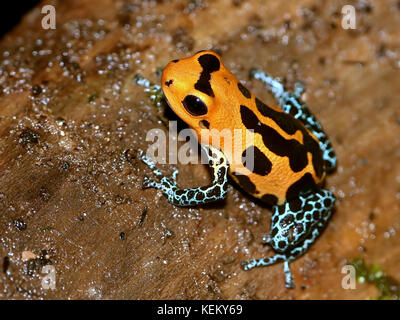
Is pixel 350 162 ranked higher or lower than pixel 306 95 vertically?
lower

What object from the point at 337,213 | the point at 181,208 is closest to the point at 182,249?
the point at 181,208

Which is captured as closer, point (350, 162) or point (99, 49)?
point (99, 49)

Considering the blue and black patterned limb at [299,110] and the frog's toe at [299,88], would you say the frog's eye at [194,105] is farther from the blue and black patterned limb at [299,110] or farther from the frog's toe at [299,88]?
the frog's toe at [299,88]

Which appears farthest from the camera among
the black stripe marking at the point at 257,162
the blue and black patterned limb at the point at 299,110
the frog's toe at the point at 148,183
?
the blue and black patterned limb at the point at 299,110

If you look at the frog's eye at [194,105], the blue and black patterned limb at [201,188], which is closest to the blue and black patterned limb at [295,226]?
the blue and black patterned limb at [201,188]

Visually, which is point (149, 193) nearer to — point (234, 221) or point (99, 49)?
point (234, 221)

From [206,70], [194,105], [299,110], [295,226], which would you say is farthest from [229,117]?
[295,226]

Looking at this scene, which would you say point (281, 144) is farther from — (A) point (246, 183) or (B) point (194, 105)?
(B) point (194, 105)
